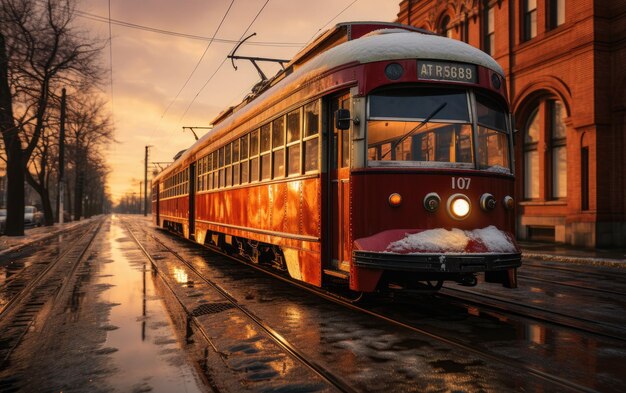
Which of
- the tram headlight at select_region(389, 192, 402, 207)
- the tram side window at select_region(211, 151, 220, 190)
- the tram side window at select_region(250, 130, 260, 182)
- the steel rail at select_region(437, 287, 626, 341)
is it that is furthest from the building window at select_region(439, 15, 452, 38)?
the tram headlight at select_region(389, 192, 402, 207)

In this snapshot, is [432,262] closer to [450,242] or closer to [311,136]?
[450,242]

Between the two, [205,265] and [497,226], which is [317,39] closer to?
[497,226]

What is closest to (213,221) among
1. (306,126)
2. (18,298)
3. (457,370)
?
(18,298)

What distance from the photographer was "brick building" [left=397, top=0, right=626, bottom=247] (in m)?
16.7

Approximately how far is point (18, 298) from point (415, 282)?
222 inches

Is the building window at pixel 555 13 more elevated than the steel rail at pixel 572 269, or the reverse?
the building window at pixel 555 13

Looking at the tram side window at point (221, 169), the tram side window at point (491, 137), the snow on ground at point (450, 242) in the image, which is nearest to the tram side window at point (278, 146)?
the snow on ground at point (450, 242)

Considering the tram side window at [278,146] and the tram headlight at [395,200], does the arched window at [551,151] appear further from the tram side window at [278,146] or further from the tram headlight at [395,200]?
the tram headlight at [395,200]

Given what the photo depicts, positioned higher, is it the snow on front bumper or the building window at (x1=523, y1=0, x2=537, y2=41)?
the building window at (x1=523, y1=0, x2=537, y2=41)

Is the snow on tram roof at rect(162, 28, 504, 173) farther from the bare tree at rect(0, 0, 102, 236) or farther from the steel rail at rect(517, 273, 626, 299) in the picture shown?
the bare tree at rect(0, 0, 102, 236)

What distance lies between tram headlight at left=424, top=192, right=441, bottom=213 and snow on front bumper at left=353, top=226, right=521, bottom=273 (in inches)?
9.3

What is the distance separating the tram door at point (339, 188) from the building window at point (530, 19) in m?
16.3

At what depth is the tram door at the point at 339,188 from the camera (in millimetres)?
6180

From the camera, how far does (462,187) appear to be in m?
5.96
